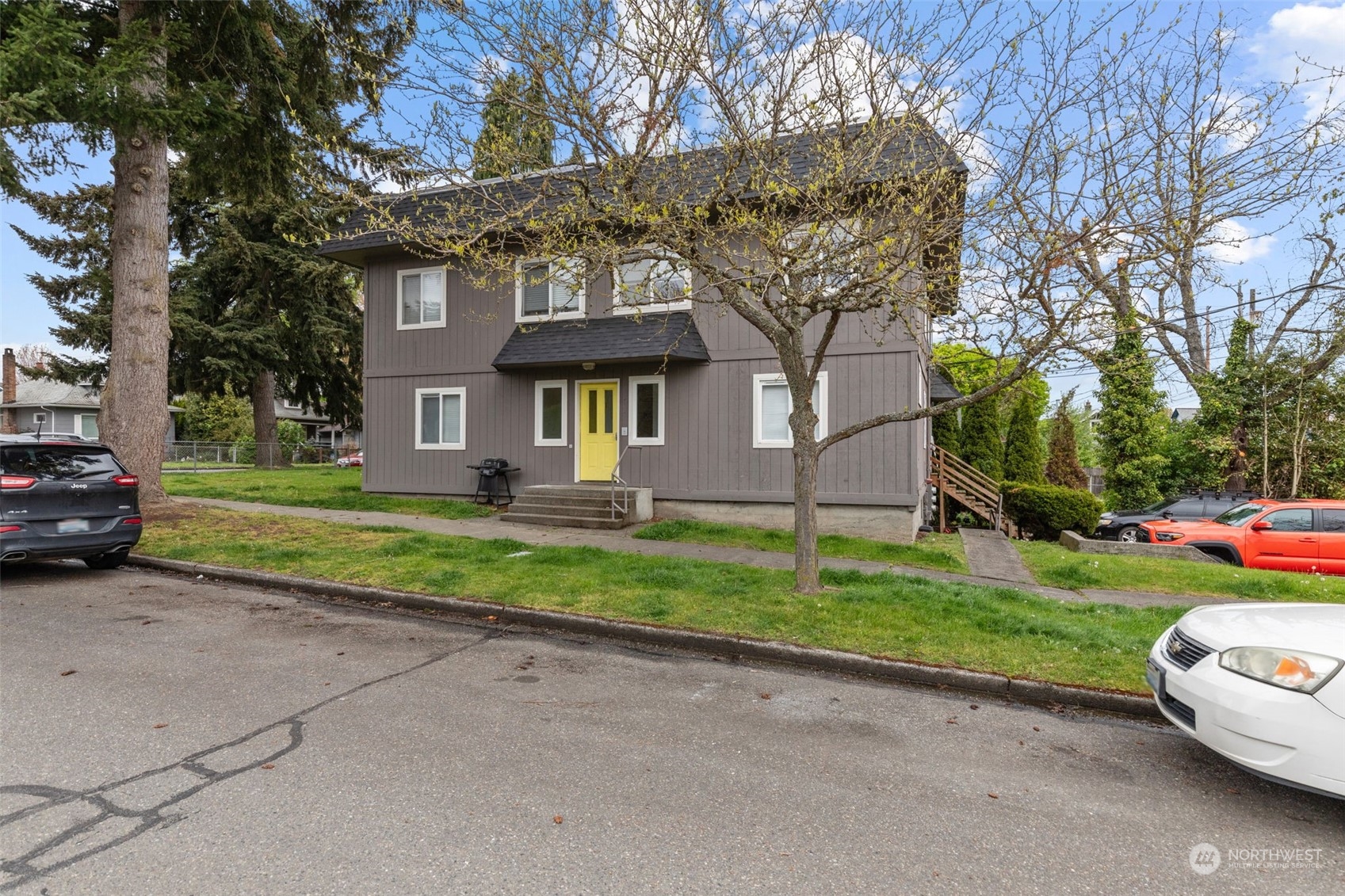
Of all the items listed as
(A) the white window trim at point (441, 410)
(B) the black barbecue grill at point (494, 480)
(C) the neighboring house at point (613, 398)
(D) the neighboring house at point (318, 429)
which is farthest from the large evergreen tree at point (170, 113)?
(D) the neighboring house at point (318, 429)

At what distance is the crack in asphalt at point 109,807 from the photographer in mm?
2576

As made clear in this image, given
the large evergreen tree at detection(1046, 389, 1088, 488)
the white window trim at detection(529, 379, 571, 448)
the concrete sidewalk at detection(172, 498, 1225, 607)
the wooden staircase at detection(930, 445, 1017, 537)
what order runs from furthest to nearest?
the large evergreen tree at detection(1046, 389, 1088, 488), the wooden staircase at detection(930, 445, 1017, 537), the white window trim at detection(529, 379, 571, 448), the concrete sidewalk at detection(172, 498, 1225, 607)

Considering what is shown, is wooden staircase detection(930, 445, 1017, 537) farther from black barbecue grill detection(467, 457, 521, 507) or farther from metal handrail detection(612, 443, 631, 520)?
black barbecue grill detection(467, 457, 521, 507)

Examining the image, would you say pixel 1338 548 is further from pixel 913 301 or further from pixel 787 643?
pixel 787 643

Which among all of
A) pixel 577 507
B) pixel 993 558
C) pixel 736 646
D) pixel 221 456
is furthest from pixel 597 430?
pixel 221 456

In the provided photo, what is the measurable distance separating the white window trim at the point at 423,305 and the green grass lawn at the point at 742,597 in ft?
20.4

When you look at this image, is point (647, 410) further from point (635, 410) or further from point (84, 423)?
point (84, 423)

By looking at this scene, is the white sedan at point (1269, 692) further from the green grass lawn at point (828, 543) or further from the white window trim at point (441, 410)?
the white window trim at point (441, 410)

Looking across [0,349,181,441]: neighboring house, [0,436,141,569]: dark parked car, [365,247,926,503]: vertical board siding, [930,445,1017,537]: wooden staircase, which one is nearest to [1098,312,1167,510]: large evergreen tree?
[930,445,1017,537]: wooden staircase

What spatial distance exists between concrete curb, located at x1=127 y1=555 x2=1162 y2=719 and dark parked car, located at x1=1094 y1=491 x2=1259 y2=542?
9.87 m

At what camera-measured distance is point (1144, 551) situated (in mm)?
11016

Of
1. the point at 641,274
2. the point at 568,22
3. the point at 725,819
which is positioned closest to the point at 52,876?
the point at 725,819

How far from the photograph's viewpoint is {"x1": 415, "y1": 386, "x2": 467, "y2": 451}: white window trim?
48.2 ft

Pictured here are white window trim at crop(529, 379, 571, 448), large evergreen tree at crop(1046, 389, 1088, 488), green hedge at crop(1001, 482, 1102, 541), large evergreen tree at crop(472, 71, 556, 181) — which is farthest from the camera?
large evergreen tree at crop(1046, 389, 1088, 488)
